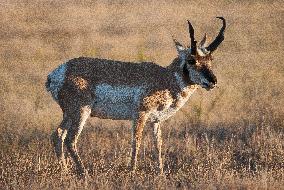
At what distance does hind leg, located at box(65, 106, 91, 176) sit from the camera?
1224cm

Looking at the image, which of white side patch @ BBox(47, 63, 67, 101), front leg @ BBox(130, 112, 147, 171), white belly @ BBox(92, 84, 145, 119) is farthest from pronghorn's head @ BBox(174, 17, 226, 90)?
white side patch @ BBox(47, 63, 67, 101)

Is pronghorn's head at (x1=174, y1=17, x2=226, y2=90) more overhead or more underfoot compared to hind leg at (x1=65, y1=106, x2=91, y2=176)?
more overhead

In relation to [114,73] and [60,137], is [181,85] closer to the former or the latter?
[114,73]

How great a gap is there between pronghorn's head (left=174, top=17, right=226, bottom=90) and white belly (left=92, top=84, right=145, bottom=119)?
665mm

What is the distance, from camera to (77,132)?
40.7ft

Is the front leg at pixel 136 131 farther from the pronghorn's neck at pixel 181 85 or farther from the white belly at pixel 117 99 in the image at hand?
the pronghorn's neck at pixel 181 85

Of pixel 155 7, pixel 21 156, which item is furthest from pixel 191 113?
pixel 155 7

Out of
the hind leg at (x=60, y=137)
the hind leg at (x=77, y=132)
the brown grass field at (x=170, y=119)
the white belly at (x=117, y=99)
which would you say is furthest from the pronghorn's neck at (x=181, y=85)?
the hind leg at (x=60, y=137)

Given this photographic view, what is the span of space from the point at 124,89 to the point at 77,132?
84 centimetres

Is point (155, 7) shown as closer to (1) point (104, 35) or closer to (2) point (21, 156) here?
(1) point (104, 35)

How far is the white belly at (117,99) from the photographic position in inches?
484

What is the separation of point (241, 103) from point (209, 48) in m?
5.54

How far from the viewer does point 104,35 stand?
87.2ft

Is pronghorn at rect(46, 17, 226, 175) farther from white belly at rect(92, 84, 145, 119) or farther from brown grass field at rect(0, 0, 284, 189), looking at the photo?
brown grass field at rect(0, 0, 284, 189)
